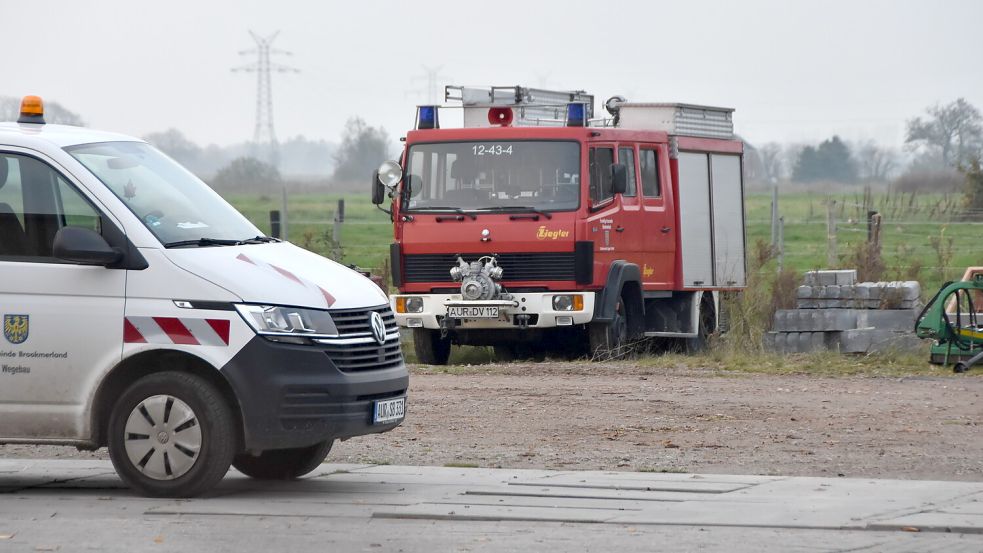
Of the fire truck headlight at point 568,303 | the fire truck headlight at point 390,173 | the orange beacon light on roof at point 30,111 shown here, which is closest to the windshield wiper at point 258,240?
the orange beacon light on roof at point 30,111

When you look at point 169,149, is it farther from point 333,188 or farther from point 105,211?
point 105,211

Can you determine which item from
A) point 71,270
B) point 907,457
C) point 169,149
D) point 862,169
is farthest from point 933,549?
point 862,169

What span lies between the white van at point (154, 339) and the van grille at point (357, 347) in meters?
0.01

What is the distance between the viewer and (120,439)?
793 cm

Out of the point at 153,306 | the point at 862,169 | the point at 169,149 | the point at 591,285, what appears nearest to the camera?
the point at 153,306

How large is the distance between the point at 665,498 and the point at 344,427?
1779 mm

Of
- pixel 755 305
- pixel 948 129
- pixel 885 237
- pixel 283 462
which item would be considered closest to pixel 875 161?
pixel 948 129

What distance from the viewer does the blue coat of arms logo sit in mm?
7953

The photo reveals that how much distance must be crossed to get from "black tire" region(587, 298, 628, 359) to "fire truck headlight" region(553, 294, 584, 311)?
526 millimetres

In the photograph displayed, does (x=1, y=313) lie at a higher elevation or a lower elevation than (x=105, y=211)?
lower

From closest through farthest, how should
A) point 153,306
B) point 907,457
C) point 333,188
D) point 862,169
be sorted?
point 153,306 → point 907,457 → point 333,188 → point 862,169

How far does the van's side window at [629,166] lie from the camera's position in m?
17.3

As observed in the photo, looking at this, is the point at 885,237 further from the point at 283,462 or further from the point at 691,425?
the point at 283,462

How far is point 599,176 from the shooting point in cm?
1666
